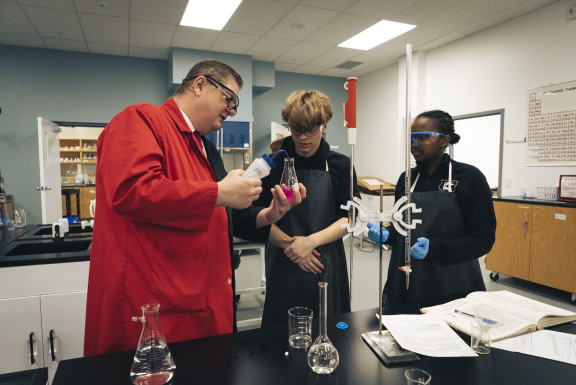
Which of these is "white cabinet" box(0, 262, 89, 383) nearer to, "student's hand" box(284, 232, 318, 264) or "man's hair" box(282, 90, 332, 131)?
"student's hand" box(284, 232, 318, 264)

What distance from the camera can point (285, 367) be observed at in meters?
0.83

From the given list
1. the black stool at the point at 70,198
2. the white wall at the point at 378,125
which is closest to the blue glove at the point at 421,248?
the white wall at the point at 378,125

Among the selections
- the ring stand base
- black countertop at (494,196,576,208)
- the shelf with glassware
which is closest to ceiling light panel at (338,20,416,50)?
black countertop at (494,196,576,208)

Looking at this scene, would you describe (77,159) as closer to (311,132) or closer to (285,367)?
(311,132)

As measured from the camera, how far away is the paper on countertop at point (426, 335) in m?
0.90

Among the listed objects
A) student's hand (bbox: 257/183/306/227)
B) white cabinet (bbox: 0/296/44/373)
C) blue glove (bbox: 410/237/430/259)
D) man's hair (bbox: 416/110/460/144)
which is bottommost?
white cabinet (bbox: 0/296/44/373)

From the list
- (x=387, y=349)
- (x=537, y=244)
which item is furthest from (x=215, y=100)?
(x=537, y=244)

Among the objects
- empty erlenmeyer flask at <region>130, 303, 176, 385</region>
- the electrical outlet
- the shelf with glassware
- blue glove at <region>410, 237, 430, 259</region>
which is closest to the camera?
empty erlenmeyer flask at <region>130, 303, 176, 385</region>

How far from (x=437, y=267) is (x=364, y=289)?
7.89 ft

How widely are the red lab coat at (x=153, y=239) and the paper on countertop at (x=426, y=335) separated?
0.54m

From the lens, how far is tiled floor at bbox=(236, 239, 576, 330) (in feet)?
10.5

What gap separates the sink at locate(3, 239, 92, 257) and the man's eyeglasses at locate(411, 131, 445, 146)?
2.03 m

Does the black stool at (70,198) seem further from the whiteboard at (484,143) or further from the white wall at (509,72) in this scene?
the whiteboard at (484,143)

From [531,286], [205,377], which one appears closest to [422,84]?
[531,286]
